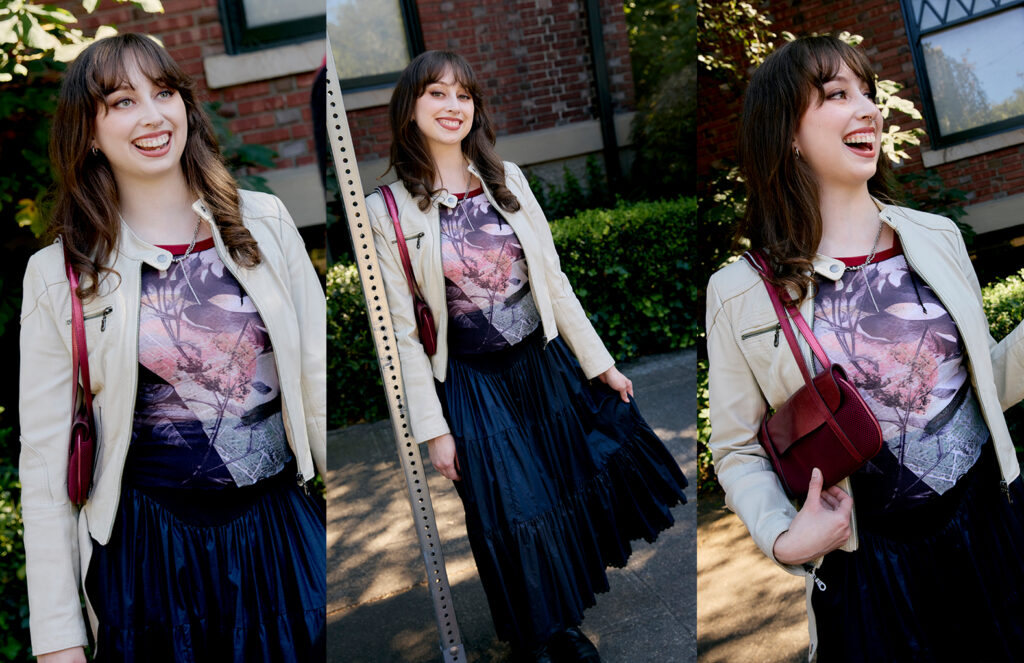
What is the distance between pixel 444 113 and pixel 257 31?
1.63 ft

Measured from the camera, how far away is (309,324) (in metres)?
1.57

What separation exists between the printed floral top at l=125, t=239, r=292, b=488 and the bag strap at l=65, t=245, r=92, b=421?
9cm

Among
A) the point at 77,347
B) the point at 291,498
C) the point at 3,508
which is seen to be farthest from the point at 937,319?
the point at 3,508

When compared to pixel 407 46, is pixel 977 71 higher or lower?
lower

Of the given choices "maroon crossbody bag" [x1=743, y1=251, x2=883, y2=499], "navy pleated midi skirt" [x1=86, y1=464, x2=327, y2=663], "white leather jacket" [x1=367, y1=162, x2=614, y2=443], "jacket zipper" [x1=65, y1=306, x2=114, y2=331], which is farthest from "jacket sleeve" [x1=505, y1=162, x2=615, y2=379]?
"jacket zipper" [x1=65, y1=306, x2=114, y2=331]

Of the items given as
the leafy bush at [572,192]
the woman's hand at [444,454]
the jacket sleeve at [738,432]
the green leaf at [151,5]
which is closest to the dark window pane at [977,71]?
the jacket sleeve at [738,432]

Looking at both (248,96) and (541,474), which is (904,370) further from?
(248,96)

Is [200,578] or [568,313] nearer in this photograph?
[200,578]

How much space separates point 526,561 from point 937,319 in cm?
99

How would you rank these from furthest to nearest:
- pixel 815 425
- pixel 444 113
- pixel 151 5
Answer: pixel 151 5 → pixel 444 113 → pixel 815 425

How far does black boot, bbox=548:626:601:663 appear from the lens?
1.81 m

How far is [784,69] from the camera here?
136 cm

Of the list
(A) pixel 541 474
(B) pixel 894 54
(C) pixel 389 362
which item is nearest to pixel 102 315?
(C) pixel 389 362

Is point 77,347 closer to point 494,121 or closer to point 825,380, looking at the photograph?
point 494,121
